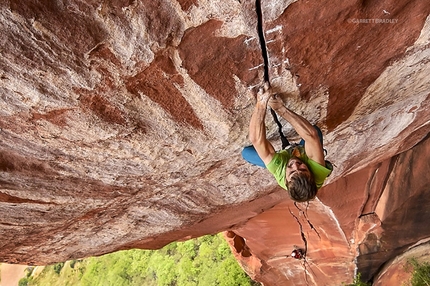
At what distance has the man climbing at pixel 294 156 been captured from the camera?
7.52ft

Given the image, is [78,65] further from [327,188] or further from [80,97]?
[327,188]

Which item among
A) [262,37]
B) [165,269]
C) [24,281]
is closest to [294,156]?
[262,37]

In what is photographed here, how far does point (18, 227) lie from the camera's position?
10.7 feet

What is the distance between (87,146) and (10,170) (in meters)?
0.56

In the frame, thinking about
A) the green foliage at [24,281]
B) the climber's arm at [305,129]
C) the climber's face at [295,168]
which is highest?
the green foliage at [24,281]

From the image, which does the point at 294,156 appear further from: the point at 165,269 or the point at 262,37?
the point at 165,269

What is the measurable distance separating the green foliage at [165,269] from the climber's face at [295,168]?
8709 millimetres

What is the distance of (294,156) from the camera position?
2500 mm

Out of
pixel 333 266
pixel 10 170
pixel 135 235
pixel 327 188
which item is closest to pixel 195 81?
pixel 10 170

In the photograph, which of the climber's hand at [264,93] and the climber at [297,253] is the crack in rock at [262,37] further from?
the climber at [297,253]

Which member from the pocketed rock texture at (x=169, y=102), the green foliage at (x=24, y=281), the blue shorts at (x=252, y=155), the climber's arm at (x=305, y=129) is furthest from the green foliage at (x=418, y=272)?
the green foliage at (x=24, y=281)

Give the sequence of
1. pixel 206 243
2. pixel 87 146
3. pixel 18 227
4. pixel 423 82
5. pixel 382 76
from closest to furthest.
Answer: pixel 87 146 → pixel 382 76 → pixel 423 82 → pixel 18 227 → pixel 206 243

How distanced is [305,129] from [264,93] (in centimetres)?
35

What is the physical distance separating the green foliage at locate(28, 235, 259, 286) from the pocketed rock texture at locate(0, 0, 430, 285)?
6.84 meters
